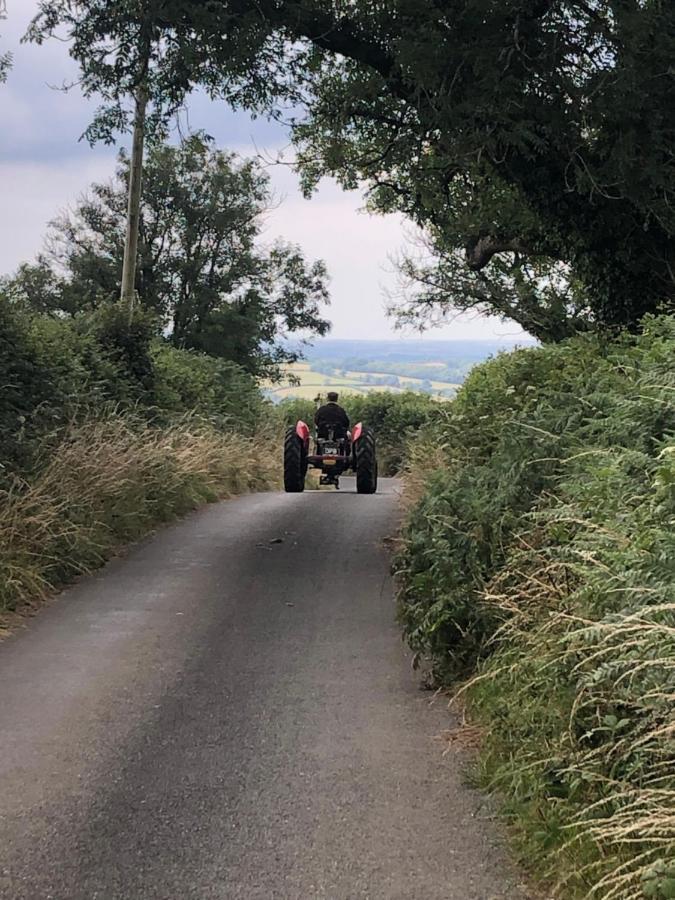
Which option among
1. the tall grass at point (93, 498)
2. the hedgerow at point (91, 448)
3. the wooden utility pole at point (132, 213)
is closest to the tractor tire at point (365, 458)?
the hedgerow at point (91, 448)

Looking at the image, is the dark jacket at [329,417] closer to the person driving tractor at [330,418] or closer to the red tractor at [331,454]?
the person driving tractor at [330,418]

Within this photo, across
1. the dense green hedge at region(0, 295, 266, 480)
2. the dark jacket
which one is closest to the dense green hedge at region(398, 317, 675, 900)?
the dense green hedge at region(0, 295, 266, 480)

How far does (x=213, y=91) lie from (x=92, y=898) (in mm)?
9440

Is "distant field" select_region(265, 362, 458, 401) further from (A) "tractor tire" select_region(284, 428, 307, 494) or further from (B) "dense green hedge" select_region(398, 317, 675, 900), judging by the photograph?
(B) "dense green hedge" select_region(398, 317, 675, 900)

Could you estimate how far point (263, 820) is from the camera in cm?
402

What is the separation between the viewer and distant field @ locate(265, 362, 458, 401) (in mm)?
35031

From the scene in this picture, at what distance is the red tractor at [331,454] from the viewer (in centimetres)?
1773

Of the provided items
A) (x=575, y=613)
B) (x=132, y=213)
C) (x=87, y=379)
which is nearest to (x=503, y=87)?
(x=575, y=613)

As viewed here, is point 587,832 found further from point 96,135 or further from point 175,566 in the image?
point 96,135

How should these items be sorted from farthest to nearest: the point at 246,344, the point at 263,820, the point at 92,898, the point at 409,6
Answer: the point at 246,344 < the point at 409,6 < the point at 263,820 < the point at 92,898

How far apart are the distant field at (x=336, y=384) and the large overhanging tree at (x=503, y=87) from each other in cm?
2127

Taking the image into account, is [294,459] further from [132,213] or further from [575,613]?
[575,613]

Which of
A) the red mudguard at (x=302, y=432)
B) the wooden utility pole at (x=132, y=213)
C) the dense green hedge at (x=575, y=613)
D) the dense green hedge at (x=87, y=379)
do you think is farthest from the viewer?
the red mudguard at (x=302, y=432)

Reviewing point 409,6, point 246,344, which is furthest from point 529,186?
point 246,344
